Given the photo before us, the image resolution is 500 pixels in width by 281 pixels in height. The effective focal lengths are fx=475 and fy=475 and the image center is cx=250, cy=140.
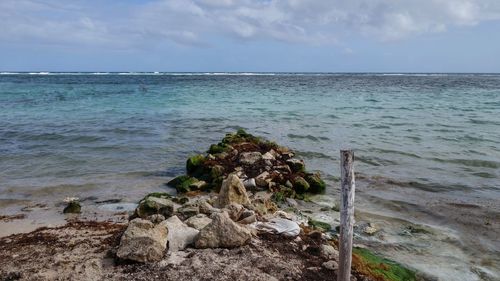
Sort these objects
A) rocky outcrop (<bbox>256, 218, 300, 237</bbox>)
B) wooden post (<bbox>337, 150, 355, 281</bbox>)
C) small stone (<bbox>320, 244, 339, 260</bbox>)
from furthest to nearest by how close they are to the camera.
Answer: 1. rocky outcrop (<bbox>256, 218, 300, 237</bbox>)
2. small stone (<bbox>320, 244, 339, 260</bbox>)
3. wooden post (<bbox>337, 150, 355, 281</bbox>)

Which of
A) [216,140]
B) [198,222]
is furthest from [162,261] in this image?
[216,140]

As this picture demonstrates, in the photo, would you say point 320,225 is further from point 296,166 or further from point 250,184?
point 296,166

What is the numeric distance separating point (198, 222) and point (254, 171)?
16.0 ft

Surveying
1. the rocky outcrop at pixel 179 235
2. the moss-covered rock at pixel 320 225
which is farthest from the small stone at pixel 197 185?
the rocky outcrop at pixel 179 235

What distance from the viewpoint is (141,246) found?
6.21 meters

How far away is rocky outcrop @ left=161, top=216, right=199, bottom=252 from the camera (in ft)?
21.6

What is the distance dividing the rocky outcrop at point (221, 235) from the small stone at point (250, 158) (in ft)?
19.1

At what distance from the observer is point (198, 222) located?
286 inches

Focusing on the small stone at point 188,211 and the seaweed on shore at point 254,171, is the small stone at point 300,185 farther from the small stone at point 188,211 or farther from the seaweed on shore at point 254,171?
the small stone at point 188,211

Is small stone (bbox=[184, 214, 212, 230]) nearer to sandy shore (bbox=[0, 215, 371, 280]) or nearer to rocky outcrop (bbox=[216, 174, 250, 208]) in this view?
sandy shore (bbox=[0, 215, 371, 280])

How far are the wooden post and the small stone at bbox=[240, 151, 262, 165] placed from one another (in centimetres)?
706

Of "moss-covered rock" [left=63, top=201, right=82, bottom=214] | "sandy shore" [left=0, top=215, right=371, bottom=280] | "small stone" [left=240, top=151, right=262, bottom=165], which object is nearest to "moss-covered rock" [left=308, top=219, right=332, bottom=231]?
"sandy shore" [left=0, top=215, right=371, bottom=280]

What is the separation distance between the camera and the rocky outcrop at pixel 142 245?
6148 millimetres

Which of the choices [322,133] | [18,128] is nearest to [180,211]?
[322,133]
